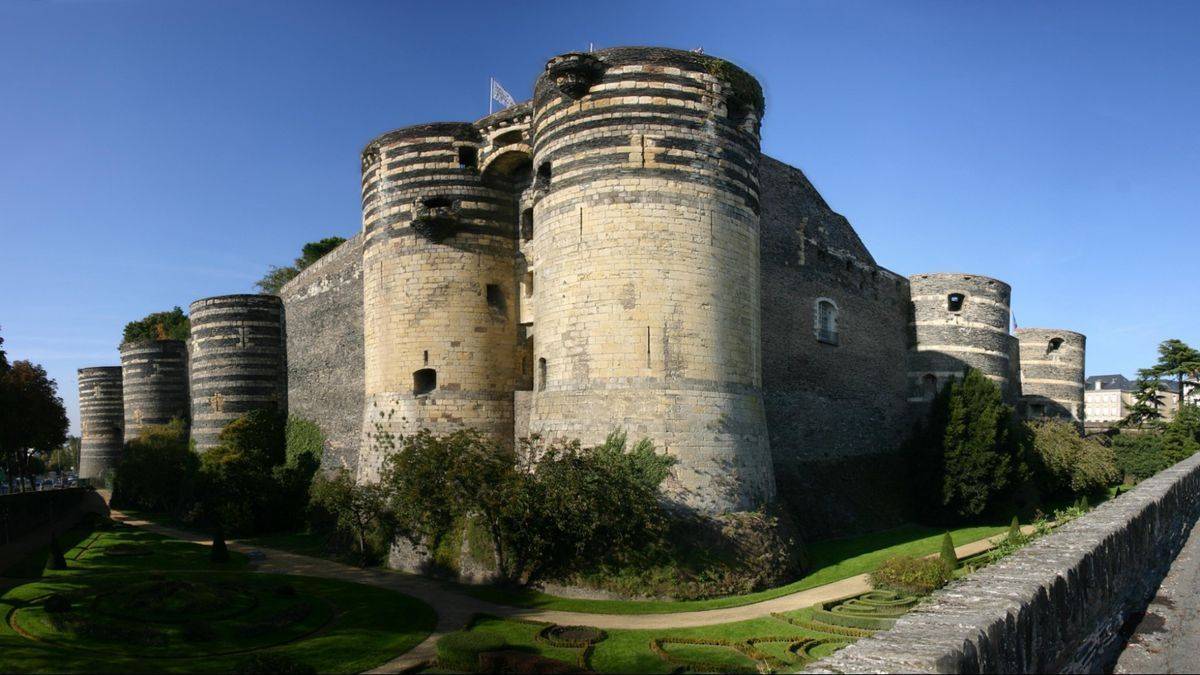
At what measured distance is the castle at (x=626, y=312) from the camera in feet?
53.9

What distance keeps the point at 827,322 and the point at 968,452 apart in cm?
595

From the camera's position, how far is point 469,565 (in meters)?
17.3

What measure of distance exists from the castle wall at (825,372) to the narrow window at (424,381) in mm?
9080

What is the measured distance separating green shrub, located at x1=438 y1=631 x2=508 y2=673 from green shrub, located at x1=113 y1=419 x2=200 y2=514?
22057mm

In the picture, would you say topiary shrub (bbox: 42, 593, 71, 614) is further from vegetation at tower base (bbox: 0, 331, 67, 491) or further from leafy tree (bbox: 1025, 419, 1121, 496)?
leafy tree (bbox: 1025, 419, 1121, 496)

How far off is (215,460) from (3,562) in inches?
276

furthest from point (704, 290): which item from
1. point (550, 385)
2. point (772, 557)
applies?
point (772, 557)

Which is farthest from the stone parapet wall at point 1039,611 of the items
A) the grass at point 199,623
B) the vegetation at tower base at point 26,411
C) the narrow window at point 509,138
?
the vegetation at tower base at point 26,411

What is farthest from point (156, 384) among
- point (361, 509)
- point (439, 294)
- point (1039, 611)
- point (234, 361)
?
point (1039, 611)

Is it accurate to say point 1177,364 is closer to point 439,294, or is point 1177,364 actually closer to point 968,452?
point 968,452

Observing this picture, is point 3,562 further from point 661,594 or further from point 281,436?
point 661,594

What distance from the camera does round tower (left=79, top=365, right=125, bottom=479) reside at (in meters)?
43.4

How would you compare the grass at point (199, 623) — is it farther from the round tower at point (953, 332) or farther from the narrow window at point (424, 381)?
the round tower at point (953, 332)

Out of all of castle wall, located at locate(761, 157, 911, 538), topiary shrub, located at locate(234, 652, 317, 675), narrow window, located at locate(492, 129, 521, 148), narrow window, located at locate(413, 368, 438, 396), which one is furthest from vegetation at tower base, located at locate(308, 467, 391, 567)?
castle wall, located at locate(761, 157, 911, 538)
